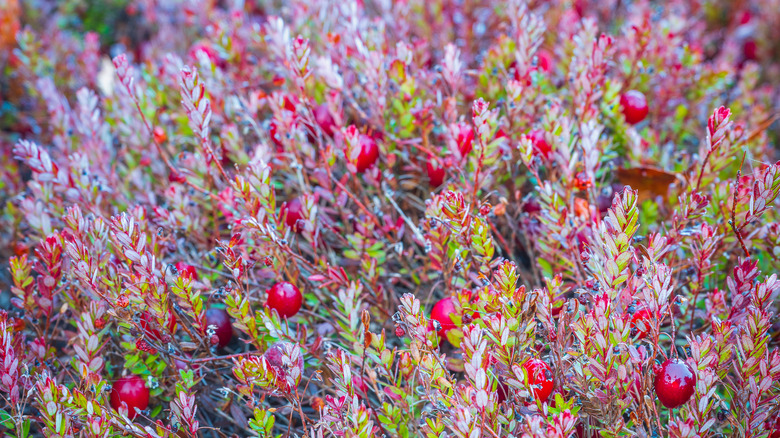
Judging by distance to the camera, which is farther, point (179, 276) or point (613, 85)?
point (613, 85)

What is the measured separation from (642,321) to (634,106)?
3.37 ft

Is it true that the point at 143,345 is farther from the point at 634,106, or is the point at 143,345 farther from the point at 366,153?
the point at 634,106

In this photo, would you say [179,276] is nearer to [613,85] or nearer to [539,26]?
[539,26]

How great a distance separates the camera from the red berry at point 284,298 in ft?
5.12

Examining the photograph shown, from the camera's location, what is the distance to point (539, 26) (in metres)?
1.96

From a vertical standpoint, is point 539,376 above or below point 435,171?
below

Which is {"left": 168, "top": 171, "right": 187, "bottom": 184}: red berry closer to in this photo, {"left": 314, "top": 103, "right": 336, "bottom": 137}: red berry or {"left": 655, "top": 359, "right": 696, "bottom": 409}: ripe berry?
{"left": 314, "top": 103, "right": 336, "bottom": 137}: red berry

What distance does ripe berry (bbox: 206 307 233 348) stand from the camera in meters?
1.67

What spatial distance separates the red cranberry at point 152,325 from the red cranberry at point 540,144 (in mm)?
1290

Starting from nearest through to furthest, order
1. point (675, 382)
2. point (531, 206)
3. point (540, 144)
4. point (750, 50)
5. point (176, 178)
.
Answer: point (675, 382) < point (540, 144) < point (531, 206) < point (176, 178) < point (750, 50)

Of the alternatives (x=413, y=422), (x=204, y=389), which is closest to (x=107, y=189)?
(x=204, y=389)

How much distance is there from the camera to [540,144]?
5.87 feet

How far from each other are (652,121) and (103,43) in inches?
156

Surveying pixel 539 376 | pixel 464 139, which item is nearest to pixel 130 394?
pixel 539 376
